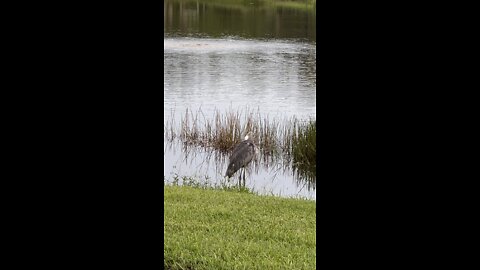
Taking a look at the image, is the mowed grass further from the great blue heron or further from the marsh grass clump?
the marsh grass clump

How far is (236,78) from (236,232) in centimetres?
700

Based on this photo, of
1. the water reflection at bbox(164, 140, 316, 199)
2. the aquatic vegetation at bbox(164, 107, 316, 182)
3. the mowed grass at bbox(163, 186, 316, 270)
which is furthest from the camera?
the aquatic vegetation at bbox(164, 107, 316, 182)

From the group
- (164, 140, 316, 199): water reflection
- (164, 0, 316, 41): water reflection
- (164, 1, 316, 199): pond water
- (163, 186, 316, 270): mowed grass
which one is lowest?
(164, 140, 316, 199): water reflection

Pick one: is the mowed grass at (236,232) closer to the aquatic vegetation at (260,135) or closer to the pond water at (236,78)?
the pond water at (236,78)

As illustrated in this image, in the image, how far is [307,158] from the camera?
8117 mm

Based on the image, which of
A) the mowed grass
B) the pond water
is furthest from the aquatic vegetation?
the mowed grass

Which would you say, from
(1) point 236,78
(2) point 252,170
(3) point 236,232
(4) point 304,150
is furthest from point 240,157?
(1) point 236,78

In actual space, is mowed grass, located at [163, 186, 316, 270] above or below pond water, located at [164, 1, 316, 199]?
below

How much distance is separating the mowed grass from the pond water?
1744 mm

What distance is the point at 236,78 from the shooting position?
11.2 m

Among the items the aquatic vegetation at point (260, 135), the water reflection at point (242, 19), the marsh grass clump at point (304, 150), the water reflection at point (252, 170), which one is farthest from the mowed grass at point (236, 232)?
the water reflection at point (242, 19)

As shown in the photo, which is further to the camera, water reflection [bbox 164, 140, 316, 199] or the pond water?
the pond water

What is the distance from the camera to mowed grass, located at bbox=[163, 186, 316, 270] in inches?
147
